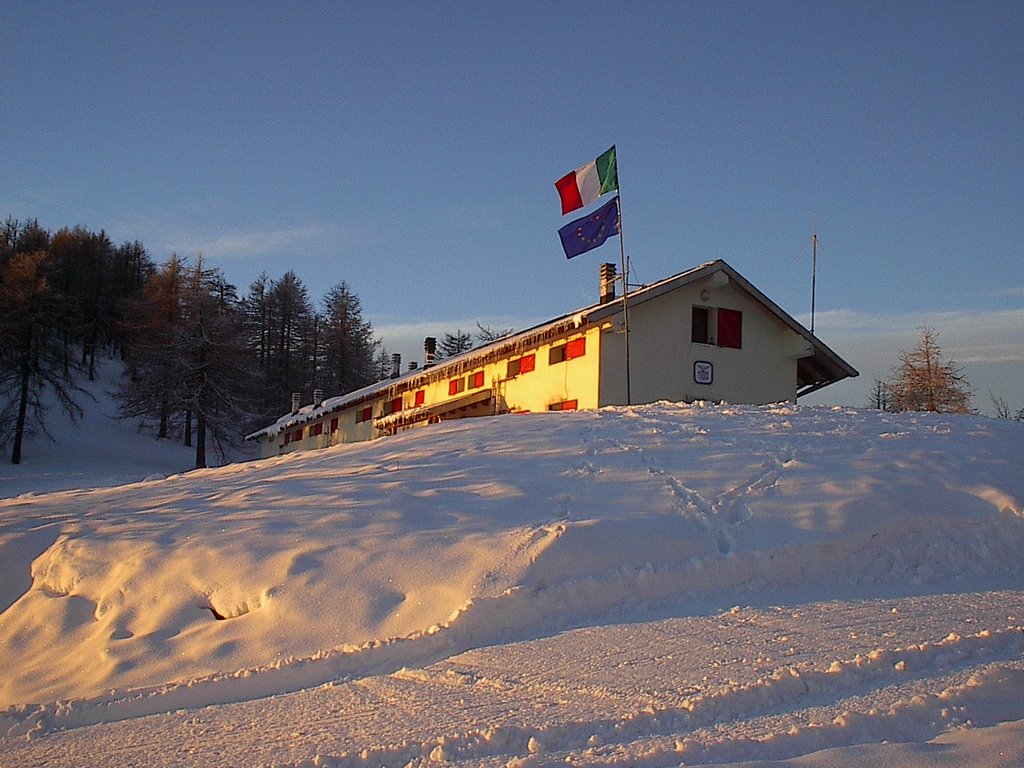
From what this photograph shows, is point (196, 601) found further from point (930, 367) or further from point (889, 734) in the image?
point (930, 367)

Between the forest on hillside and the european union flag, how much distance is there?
80.0 feet

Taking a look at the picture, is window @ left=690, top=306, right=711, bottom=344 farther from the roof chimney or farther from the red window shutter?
the roof chimney

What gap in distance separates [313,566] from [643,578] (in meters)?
2.61

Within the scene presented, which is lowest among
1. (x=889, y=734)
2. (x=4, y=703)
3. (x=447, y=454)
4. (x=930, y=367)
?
(x=4, y=703)

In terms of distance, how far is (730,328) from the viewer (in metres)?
21.5

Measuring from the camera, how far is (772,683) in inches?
181

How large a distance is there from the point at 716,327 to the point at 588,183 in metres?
5.08

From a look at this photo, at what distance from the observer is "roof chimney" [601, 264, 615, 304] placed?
21214 millimetres

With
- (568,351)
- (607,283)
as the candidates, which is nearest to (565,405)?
(568,351)

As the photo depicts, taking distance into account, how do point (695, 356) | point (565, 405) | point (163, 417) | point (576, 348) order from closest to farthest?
point (576, 348) < point (565, 405) < point (695, 356) < point (163, 417)

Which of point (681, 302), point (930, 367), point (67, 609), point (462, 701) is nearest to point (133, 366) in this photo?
point (681, 302)

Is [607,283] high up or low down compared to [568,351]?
up

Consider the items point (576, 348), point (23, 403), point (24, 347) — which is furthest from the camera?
point (24, 347)

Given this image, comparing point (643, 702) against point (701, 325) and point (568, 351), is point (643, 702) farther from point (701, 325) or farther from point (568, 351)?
point (701, 325)
